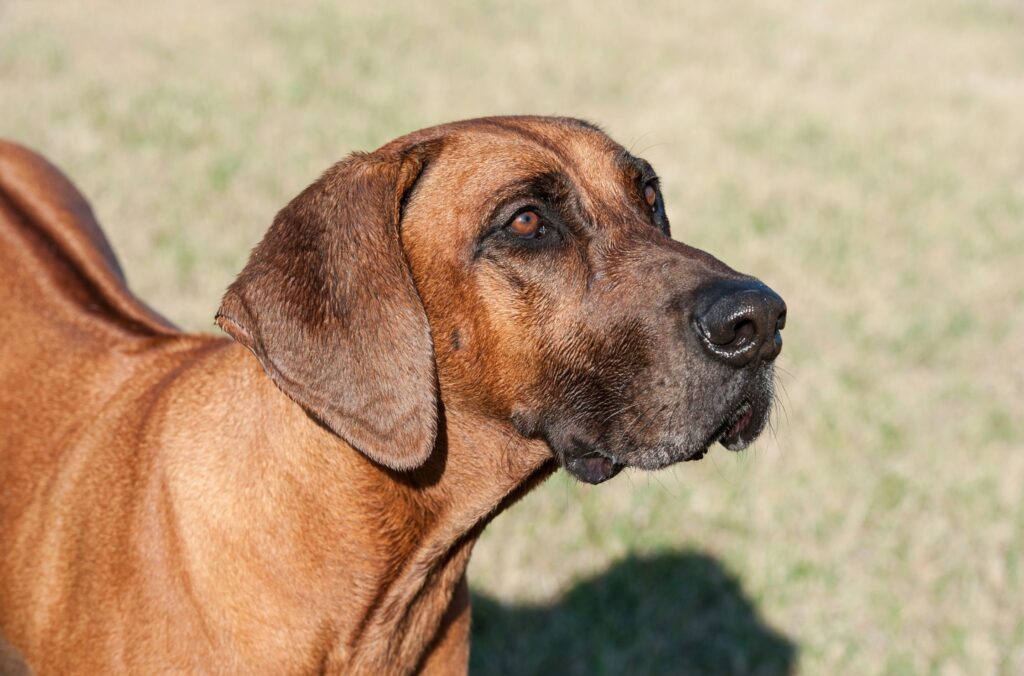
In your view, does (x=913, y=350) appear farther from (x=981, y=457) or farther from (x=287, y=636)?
(x=287, y=636)

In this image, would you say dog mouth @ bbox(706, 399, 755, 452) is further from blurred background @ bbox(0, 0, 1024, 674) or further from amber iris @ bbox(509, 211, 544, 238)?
blurred background @ bbox(0, 0, 1024, 674)

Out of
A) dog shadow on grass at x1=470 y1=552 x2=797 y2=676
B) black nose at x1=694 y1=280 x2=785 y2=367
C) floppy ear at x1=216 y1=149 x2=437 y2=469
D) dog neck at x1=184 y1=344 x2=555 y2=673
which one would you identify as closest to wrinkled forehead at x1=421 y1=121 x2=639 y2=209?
floppy ear at x1=216 y1=149 x2=437 y2=469

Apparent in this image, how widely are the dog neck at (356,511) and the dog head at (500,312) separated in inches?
5.5

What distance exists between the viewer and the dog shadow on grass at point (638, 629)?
5.34 meters

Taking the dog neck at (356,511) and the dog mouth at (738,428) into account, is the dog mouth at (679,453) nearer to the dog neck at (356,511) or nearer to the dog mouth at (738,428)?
the dog mouth at (738,428)

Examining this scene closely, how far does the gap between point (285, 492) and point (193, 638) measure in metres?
0.45

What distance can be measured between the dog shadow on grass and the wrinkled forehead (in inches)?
101

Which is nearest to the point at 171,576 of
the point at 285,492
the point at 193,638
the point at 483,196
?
the point at 193,638

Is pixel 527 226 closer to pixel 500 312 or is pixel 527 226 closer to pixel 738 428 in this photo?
pixel 500 312

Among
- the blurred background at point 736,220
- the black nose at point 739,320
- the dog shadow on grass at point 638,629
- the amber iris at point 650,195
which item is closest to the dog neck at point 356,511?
the black nose at point 739,320

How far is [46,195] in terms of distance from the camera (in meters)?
4.73

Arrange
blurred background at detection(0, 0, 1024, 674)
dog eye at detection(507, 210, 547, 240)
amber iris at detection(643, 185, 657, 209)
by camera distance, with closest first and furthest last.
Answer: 1. dog eye at detection(507, 210, 547, 240)
2. amber iris at detection(643, 185, 657, 209)
3. blurred background at detection(0, 0, 1024, 674)

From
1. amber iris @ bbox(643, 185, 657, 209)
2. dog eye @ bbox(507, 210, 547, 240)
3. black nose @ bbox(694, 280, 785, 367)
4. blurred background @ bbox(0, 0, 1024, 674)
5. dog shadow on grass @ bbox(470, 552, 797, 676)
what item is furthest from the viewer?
blurred background @ bbox(0, 0, 1024, 674)

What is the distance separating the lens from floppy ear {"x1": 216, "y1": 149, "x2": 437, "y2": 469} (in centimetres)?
300
